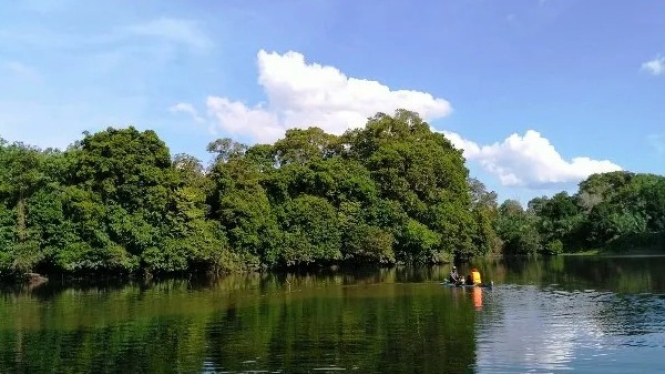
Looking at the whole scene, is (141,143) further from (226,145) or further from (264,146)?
(264,146)

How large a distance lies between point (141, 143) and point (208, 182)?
933cm

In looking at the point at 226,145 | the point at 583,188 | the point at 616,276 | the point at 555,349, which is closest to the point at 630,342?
the point at 555,349

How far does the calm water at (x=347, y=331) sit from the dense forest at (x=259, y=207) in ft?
53.3

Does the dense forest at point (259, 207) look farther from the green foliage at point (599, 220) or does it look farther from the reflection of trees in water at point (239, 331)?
the reflection of trees in water at point (239, 331)

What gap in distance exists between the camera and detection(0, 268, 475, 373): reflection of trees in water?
18.5m

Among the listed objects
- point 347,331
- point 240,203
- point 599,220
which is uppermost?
point 240,203

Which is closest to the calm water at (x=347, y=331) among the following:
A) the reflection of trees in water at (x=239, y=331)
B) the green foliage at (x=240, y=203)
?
the reflection of trees in water at (x=239, y=331)

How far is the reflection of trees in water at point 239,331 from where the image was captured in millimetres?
18516

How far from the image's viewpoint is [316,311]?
29.8 m

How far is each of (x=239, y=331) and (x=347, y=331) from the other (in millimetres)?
4060

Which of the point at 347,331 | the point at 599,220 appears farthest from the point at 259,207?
the point at 599,220

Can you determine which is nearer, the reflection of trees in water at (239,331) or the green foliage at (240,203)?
the reflection of trees in water at (239,331)

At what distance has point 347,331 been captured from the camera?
2344 cm

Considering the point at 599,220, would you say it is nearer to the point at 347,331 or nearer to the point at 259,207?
the point at 259,207
